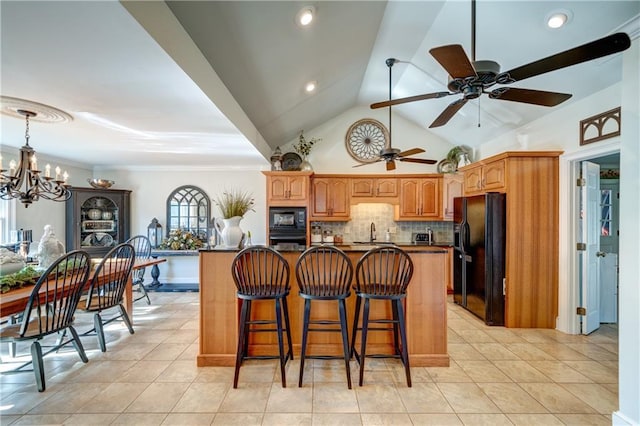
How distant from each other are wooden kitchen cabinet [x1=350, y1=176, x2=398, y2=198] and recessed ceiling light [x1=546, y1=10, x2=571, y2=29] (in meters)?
3.13

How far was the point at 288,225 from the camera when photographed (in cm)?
510

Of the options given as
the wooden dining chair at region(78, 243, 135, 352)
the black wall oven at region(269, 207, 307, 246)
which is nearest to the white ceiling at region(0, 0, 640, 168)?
the black wall oven at region(269, 207, 307, 246)

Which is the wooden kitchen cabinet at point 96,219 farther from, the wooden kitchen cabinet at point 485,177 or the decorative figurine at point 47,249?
the wooden kitchen cabinet at point 485,177

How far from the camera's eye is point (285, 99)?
376 cm

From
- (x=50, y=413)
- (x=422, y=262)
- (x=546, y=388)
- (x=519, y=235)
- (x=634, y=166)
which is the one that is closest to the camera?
(x=634, y=166)

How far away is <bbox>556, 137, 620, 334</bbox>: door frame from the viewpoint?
137 inches

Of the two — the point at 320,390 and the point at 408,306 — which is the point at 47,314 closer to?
the point at 320,390

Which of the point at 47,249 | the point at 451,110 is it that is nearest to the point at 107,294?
the point at 47,249

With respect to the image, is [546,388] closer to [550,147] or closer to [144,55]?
[550,147]

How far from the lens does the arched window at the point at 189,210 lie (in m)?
5.62

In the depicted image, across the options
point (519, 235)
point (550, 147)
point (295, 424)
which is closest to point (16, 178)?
point (295, 424)

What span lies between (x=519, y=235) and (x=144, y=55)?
4209 millimetres

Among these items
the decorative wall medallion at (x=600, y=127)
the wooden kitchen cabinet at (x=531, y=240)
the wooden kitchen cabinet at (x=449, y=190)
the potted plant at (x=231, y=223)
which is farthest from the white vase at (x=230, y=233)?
the wooden kitchen cabinet at (x=449, y=190)

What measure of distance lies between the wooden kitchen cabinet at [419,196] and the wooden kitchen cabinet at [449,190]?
0.09m
